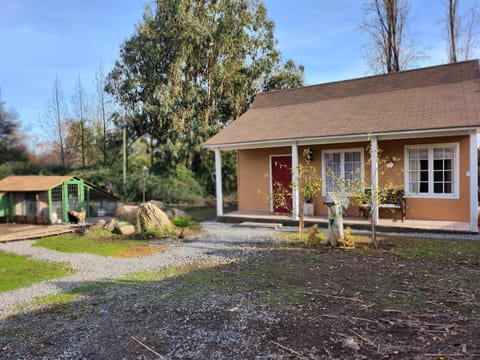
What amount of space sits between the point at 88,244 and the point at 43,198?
4411mm

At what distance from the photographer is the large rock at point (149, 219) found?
33.6 feet

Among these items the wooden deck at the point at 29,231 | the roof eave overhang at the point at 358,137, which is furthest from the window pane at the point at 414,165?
the wooden deck at the point at 29,231

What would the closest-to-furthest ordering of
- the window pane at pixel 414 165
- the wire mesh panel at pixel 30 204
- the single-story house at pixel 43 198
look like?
1. the window pane at pixel 414 165
2. the single-story house at pixel 43 198
3. the wire mesh panel at pixel 30 204

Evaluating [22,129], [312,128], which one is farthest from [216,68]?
[22,129]

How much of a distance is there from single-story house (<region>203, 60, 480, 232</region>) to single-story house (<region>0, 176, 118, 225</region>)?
204 inches

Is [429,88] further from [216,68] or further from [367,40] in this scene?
[367,40]

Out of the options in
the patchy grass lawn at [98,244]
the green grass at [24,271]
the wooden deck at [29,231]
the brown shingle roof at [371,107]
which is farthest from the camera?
the wooden deck at [29,231]

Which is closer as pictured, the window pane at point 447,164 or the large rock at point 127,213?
the window pane at point 447,164

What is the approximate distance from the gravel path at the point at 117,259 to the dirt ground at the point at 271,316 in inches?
24.8

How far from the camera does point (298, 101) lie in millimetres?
14148

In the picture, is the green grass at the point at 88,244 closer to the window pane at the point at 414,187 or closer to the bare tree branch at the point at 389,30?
the window pane at the point at 414,187

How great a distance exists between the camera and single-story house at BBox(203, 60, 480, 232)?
9359mm

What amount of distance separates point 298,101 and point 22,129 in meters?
20.4

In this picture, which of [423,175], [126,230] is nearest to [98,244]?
[126,230]
